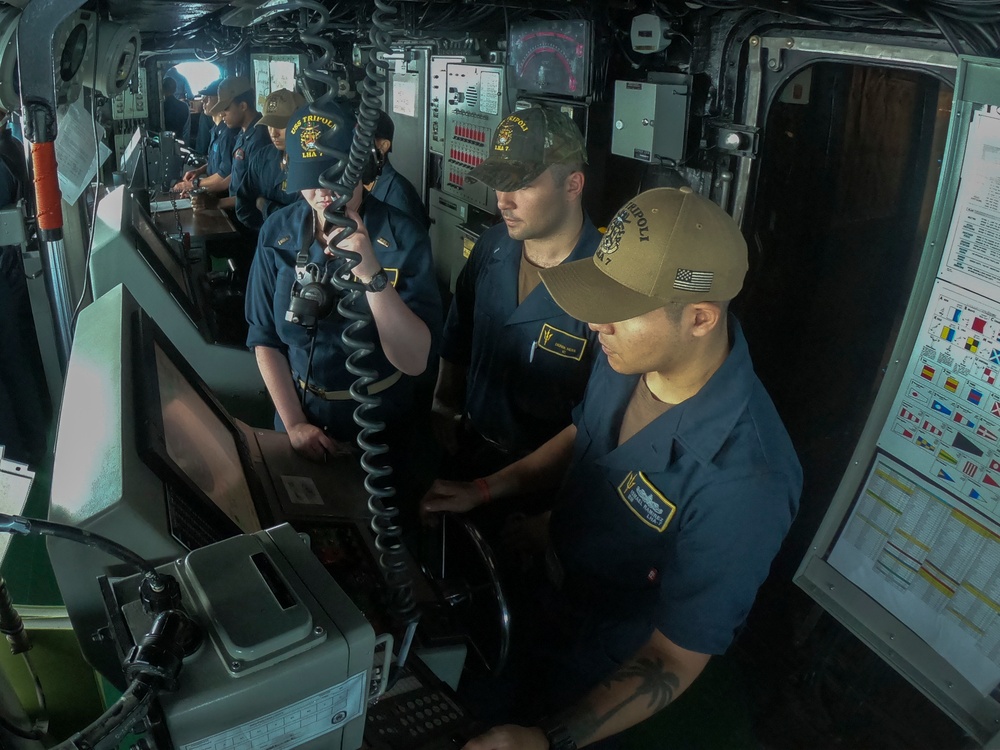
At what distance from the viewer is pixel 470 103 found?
455 cm

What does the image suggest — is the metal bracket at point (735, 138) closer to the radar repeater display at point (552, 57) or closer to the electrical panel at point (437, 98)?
the radar repeater display at point (552, 57)

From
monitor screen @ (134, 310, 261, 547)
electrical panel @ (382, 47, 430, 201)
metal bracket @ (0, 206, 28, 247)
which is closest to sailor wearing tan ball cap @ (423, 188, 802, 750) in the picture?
monitor screen @ (134, 310, 261, 547)

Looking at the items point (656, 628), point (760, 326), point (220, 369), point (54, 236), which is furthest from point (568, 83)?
point (656, 628)

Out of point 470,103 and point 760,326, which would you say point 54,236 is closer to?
point 760,326

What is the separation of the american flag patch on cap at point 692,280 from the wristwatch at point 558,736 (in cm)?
86

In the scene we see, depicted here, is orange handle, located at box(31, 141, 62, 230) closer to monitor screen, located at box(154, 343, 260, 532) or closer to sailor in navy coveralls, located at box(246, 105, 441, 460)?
monitor screen, located at box(154, 343, 260, 532)

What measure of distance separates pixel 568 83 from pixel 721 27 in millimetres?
859

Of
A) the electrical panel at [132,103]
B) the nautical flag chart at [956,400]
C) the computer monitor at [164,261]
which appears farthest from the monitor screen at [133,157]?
the nautical flag chart at [956,400]

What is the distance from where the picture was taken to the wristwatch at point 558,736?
137cm

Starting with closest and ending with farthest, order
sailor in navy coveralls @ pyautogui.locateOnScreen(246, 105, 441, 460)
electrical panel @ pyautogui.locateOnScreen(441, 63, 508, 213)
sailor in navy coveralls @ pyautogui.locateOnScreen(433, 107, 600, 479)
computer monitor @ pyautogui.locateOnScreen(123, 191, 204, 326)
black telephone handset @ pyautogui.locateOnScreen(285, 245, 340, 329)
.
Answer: black telephone handset @ pyautogui.locateOnScreen(285, 245, 340, 329) → sailor in navy coveralls @ pyautogui.locateOnScreen(246, 105, 441, 460) → sailor in navy coveralls @ pyautogui.locateOnScreen(433, 107, 600, 479) → computer monitor @ pyautogui.locateOnScreen(123, 191, 204, 326) → electrical panel @ pyautogui.locateOnScreen(441, 63, 508, 213)

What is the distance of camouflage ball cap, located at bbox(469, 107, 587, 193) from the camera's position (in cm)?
→ 238

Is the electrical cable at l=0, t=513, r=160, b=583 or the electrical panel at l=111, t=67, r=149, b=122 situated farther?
the electrical panel at l=111, t=67, r=149, b=122

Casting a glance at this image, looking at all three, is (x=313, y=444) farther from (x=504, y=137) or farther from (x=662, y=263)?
(x=504, y=137)

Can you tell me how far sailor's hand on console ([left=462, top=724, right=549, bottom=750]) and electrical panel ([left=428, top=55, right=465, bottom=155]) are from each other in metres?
4.28
